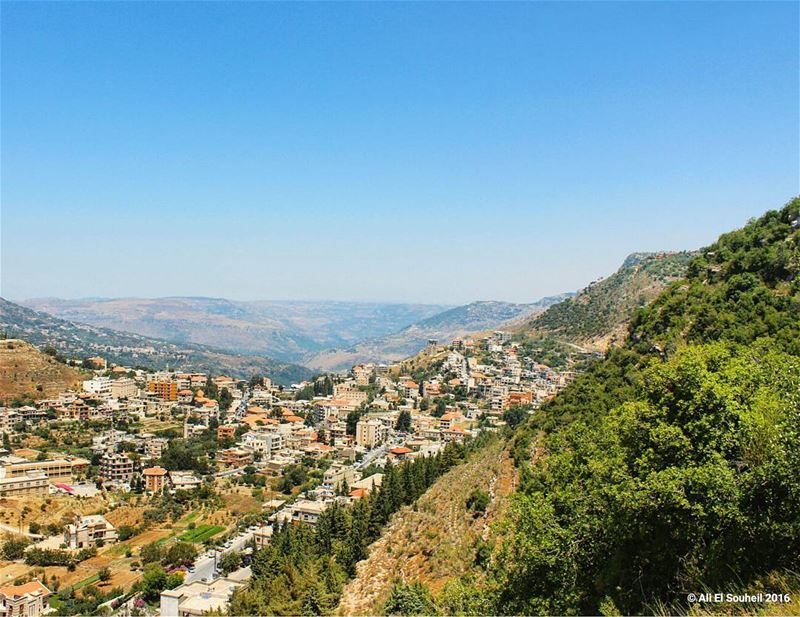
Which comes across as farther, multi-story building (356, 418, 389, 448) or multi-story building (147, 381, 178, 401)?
multi-story building (147, 381, 178, 401)

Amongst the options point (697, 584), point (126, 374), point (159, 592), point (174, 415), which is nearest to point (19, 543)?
point (159, 592)

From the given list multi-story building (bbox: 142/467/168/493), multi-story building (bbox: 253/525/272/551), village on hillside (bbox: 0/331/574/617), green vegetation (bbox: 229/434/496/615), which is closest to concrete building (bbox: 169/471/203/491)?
village on hillside (bbox: 0/331/574/617)

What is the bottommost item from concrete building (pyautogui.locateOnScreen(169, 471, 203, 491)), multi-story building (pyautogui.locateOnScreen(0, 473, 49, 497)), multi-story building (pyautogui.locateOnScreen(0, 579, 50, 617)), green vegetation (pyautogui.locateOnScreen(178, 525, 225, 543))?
green vegetation (pyautogui.locateOnScreen(178, 525, 225, 543))

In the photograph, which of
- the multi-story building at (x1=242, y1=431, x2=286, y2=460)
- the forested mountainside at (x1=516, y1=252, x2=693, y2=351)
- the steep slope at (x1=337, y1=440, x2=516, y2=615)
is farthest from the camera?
the forested mountainside at (x1=516, y1=252, x2=693, y2=351)

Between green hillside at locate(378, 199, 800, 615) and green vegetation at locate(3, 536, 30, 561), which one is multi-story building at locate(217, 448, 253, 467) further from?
green hillside at locate(378, 199, 800, 615)

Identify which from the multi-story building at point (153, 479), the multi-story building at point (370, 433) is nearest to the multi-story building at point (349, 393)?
the multi-story building at point (370, 433)

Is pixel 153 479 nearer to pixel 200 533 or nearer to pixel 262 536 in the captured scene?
pixel 200 533

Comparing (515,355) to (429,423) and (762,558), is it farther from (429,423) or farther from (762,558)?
(762,558)

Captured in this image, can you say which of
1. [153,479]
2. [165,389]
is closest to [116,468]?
[153,479]
